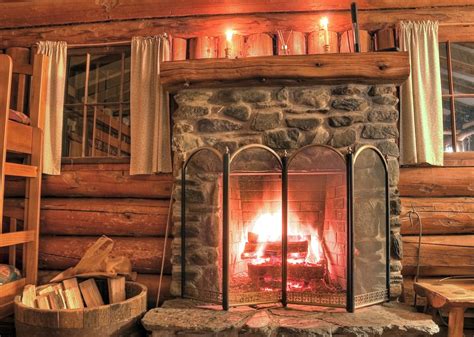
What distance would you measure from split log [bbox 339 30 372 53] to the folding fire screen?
41.8 inches

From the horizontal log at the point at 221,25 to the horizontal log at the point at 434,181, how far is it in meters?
1.29

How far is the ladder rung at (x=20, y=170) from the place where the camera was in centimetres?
287

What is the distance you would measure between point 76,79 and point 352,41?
2683mm

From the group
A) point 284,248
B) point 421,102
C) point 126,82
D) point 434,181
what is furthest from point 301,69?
point 126,82

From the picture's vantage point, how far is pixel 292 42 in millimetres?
3297

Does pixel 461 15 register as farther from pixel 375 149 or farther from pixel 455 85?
pixel 375 149

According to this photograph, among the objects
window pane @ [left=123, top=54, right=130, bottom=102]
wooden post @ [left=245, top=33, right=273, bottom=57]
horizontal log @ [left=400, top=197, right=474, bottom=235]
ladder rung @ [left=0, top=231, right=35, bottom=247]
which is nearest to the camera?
ladder rung @ [left=0, top=231, right=35, bottom=247]

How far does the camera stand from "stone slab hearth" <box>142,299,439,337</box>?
225 cm

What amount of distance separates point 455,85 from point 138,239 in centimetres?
320

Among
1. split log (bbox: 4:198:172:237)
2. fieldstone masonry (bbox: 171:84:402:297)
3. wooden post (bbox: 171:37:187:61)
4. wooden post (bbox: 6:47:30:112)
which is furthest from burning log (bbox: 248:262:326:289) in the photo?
wooden post (bbox: 6:47:30:112)

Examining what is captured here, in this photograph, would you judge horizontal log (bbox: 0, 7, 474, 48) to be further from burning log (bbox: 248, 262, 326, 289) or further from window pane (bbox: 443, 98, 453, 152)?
burning log (bbox: 248, 262, 326, 289)

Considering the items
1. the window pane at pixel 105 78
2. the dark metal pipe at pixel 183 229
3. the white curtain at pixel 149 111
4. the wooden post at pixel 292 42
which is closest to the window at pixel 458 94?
the wooden post at pixel 292 42

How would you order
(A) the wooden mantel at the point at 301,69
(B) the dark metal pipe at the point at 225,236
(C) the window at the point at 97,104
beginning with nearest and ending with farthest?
(B) the dark metal pipe at the point at 225,236
(A) the wooden mantel at the point at 301,69
(C) the window at the point at 97,104

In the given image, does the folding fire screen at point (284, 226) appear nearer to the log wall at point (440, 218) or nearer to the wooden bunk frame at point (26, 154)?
the log wall at point (440, 218)
